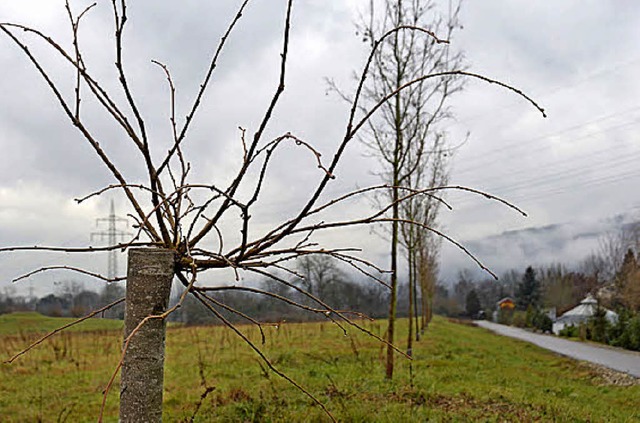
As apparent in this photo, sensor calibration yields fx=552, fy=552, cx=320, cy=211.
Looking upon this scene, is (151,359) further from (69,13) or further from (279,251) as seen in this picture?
(69,13)

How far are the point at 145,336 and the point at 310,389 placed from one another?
6.23 metres

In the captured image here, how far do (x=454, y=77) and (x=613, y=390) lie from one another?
7.41 meters

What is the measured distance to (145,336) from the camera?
6.10 ft

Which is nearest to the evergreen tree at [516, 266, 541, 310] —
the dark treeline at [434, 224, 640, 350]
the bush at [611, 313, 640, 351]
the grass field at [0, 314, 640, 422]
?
the dark treeline at [434, 224, 640, 350]

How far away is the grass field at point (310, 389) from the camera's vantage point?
18.6ft

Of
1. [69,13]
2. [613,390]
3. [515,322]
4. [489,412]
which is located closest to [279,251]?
[69,13]

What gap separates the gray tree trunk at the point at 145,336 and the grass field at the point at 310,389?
2.89ft

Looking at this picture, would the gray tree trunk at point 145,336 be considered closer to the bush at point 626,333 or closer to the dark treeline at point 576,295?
the dark treeline at point 576,295

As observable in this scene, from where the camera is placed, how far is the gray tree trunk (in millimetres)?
1839

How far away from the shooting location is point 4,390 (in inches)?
392

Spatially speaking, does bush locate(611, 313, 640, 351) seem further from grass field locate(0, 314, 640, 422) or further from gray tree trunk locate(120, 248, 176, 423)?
gray tree trunk locate(120, 248, 176, 423)

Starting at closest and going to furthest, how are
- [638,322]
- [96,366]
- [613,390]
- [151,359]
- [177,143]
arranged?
1. [151,359]
2. [177,143]
3. [613,390]
4. [96,366]
5. [638,322]

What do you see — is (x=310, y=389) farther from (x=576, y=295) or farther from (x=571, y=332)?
(x=576, y=295)

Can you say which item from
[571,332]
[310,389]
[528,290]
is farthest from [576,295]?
[310,389]
